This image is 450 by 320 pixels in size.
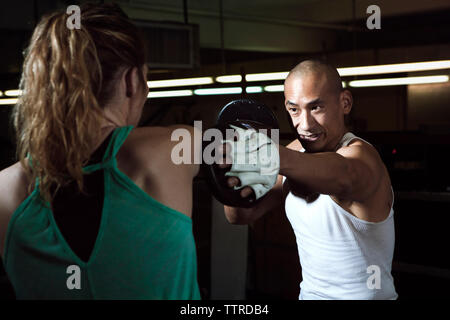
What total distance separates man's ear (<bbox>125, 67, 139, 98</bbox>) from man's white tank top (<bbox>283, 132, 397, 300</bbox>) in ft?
2.91

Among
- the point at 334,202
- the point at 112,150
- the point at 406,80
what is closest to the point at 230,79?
the point at 406,80

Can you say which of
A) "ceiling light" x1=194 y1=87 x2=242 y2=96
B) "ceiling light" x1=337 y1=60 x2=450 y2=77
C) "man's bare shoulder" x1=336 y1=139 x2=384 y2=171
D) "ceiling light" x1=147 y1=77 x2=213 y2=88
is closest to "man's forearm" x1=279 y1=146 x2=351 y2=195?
"man's bare shoulder" x1=336 y1=139 x2=384 y2=171

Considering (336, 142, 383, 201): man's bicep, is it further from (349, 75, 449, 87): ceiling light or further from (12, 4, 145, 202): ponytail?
(349, 75, 449, 87): ceiling light

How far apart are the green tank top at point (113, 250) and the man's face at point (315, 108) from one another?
0.95 m

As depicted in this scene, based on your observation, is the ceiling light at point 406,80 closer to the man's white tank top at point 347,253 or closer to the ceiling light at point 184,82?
the ceiling light at point 184,82

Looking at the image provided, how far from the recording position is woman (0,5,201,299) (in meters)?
0.93

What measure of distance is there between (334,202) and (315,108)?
36cm

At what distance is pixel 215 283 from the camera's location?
4.00 metres

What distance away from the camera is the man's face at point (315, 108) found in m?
A: 1.80

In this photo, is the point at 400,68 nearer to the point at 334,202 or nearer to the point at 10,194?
the point at 334,202

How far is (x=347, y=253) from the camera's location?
1.67 m

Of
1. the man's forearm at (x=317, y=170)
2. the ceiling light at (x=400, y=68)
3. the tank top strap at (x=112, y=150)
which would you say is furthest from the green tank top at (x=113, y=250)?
the ceiling light at (x=400, y=68)
